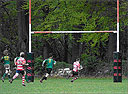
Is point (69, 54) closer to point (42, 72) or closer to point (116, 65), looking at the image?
point (42, 72)

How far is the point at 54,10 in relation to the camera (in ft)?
97.2

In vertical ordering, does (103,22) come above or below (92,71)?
above

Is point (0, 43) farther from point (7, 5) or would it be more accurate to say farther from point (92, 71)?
point (92, 71)

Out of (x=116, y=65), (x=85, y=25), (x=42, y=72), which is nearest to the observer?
(x=116, y=65)

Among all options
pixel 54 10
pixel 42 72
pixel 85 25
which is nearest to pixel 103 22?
pixel 85 25

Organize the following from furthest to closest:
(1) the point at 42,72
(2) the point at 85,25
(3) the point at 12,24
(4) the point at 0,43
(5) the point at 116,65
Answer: (3) the point at 12,24, (4) the point at 0,43, (1) the point at 42,72, (2) the point at 85,25, (5) the point at 116,65

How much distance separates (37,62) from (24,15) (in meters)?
3.68

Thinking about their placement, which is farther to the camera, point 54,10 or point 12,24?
point 12,24

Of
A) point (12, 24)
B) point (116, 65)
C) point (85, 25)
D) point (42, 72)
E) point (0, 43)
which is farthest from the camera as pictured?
point (12, 24)

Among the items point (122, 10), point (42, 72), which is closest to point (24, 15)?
point (42, 72)

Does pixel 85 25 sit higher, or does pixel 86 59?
pixel 85 25

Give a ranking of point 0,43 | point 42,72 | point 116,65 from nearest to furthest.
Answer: point 116,65 → point 42,72 → point 0,43

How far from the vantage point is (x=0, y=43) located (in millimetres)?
33562

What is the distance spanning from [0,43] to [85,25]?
7730mm
